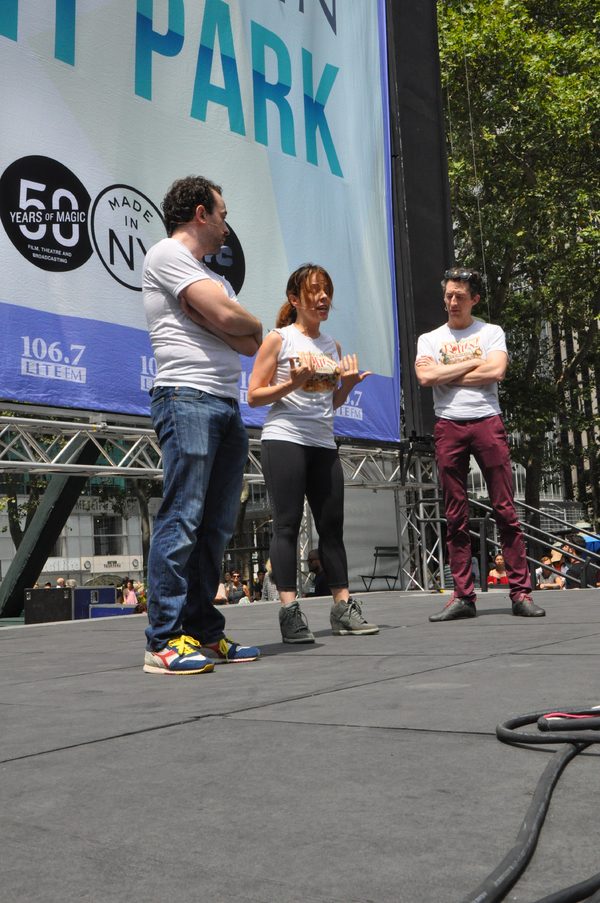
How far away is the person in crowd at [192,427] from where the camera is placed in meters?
2.72

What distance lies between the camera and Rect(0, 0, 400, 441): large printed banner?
6.34 metres

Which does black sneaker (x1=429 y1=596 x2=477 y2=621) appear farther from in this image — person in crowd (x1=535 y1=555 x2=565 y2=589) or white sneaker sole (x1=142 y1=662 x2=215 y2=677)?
person in crowd (x1=535 y1=555 x2=565 y2=589)

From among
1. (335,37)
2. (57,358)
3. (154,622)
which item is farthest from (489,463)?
(335,37)

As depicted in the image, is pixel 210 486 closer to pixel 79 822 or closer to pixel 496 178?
pixel 79 822

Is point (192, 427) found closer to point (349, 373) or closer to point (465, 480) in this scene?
point (349, 373)

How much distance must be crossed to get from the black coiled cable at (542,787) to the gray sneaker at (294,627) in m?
1.86

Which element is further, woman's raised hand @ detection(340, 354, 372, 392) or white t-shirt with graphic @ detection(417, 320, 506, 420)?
white t-shirt with graphic @ detection(417, 320, 506, 420)

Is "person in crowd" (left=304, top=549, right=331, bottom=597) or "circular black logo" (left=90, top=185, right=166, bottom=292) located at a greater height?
"circular black logo" (left=90, top=185, right=166, bottom=292)

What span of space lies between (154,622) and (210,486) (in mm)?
525

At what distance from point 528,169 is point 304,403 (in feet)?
57.4

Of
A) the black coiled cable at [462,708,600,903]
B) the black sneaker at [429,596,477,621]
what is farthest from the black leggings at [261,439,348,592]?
the black coiled cable at [462,708,600,903]

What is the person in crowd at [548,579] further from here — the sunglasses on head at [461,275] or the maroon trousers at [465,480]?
the sunglasses on head at [461,275]

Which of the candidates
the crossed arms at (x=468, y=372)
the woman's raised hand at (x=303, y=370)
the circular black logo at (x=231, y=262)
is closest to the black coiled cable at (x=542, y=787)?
the woman's raised hand at (x=303, y=370)

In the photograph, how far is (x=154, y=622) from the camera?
106 inches
